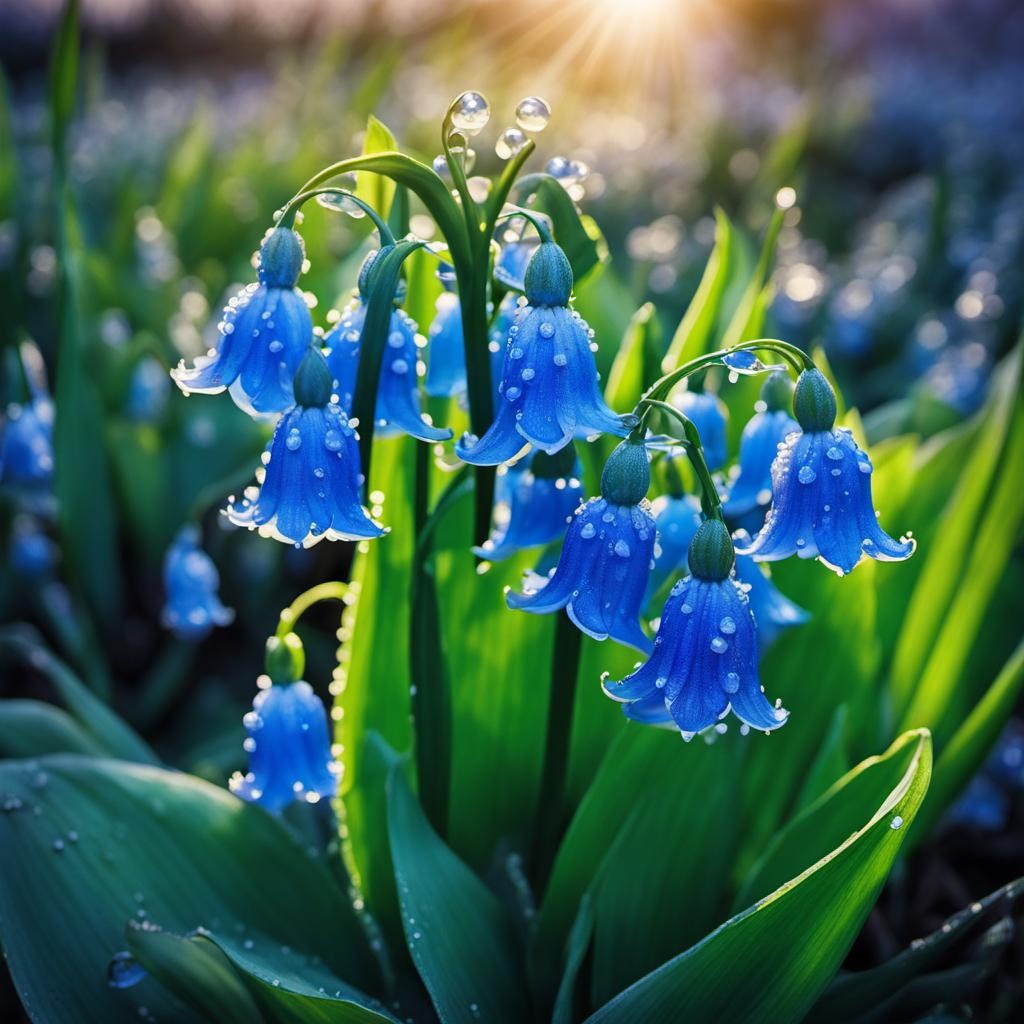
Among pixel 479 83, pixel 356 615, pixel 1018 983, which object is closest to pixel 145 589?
pixel 356 615

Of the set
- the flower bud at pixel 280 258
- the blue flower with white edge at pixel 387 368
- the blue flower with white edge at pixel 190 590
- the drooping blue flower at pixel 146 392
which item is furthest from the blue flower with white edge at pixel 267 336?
the drooping blue flower at pixel 146 392

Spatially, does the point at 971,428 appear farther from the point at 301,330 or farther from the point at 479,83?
the point at 479,83

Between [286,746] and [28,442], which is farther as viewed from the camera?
[28,442]

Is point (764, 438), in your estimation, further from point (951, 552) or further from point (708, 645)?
point (951, 552)

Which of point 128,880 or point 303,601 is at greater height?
point 303,601

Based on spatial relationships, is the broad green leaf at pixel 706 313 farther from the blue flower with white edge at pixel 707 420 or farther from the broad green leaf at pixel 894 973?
the broad green leaf at pixel 894 973

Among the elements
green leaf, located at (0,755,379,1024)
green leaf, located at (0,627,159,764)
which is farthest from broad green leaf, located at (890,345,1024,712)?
green leaf, located at (0,627,159,764)

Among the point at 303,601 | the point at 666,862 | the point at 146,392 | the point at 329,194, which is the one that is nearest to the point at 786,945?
the point at 666,862

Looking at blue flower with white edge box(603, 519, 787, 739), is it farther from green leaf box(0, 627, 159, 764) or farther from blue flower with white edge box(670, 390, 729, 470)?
green leaf box(0, 627, 159, 764)
